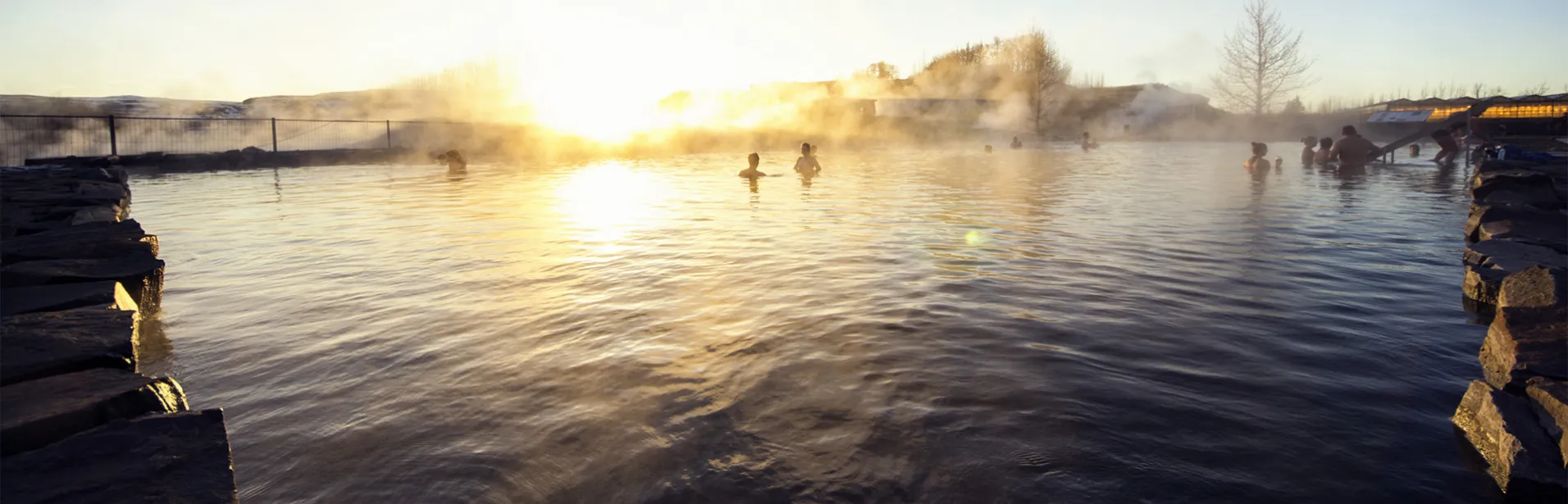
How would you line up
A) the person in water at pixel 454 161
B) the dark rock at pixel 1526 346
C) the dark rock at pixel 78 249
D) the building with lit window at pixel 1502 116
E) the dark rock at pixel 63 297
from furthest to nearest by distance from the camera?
the person in water at pixel 454 161 < the building with lit window at pixel 1502 116 < the dark rock at pixel 78 249 < the dark rock at pixel 63 297 < the dark rock at pixel 1526 346

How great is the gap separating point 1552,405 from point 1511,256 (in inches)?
135

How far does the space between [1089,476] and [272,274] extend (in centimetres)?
604

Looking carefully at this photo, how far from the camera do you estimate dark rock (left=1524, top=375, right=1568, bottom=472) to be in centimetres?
237

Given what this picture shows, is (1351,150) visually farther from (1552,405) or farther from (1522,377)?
(1552,405)

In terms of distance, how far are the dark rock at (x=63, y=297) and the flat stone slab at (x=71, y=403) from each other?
1.10 meters

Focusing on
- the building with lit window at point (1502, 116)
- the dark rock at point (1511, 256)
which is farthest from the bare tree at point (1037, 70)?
the dark rock at point (1511, 256)

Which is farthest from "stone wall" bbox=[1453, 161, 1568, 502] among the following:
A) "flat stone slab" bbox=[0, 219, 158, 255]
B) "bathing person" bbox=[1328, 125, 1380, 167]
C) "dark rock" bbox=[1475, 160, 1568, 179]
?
"bathing person" bbox=[1328, 125, 1380, 167]

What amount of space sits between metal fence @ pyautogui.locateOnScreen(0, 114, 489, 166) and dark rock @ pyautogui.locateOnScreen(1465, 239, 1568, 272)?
2891cm

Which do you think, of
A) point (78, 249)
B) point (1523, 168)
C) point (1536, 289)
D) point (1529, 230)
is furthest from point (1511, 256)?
point (78, 249)

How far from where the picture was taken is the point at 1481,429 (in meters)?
2.59

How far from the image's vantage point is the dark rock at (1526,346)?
2.75m

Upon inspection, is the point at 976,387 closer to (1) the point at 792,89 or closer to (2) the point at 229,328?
(2) the point at 229,328

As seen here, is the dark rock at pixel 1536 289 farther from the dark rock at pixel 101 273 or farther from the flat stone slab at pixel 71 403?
the dark rock at pixel 101 273

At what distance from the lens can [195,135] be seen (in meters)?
42.3
